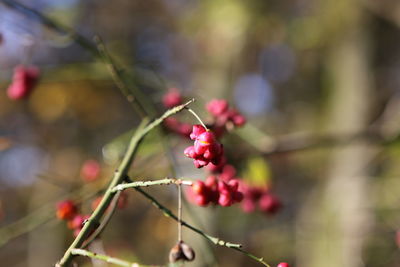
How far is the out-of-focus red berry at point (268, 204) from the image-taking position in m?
1.77

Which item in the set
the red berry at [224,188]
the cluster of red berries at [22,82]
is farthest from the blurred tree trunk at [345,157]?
the red berry at [224,188]

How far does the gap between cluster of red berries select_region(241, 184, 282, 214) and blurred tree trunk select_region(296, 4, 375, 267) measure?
1326 mm

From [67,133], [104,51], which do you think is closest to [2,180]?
[67,133]

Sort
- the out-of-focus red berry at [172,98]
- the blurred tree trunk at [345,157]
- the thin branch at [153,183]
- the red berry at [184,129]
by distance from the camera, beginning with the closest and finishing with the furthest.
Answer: the thin branch at [153,183], the red berry at [184,129], the out-of-focus red berry at [172,98], the blurred tree trunk at [345,157]

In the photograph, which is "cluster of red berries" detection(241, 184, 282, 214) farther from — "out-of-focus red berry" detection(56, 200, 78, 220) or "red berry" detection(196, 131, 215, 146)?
"red berry" detection(196, 131, 215, 146)

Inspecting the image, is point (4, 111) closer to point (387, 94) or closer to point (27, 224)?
point (387, 94)

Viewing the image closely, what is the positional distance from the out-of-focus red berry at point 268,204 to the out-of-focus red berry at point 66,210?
674mm

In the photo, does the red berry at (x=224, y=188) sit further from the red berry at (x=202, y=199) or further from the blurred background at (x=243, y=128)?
the blurred background at (x=243, y=128)

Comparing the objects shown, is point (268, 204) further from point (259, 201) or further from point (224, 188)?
point (224, 188)

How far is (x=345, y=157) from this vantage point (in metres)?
4.27

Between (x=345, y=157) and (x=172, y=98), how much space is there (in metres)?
2.76

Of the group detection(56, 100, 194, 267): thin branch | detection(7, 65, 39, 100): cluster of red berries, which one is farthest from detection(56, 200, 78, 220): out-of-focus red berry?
detection(7, 65, 39, 100): cluster of red berries

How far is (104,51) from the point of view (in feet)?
4.14

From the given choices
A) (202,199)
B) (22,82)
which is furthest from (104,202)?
(22,82)
